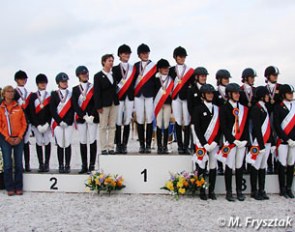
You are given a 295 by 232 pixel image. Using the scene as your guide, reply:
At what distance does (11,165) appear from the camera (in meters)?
7.48

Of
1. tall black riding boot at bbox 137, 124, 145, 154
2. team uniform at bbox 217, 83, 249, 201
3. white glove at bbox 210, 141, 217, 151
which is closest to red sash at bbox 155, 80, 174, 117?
tall black riding boot at bbox 137, 124, 145, 154

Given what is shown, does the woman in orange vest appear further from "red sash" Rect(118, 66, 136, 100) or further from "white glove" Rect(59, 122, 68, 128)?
"red sash" Rect(118, 66, 136, 100)

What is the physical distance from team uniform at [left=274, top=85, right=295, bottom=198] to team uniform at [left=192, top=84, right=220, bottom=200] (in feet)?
3.80

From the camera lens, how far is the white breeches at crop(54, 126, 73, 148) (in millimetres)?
7695

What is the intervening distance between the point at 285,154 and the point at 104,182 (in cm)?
336

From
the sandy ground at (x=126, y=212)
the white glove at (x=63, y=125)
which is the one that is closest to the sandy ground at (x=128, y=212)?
the sandy ground at (x=126, y=212)

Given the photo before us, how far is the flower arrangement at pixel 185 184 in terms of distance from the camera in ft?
22.6

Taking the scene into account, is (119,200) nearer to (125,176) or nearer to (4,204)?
(125,176)

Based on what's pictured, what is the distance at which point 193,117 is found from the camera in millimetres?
6875

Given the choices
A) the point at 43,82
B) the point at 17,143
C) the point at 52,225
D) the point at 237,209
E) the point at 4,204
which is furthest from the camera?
the point at 43,82

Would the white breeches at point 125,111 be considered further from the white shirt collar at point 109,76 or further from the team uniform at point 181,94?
the team uniform at point 181,94

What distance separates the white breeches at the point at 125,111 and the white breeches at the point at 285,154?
2.91m

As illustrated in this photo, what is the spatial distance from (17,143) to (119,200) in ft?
7.46

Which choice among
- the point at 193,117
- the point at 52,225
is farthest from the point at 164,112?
the point at 52,225
